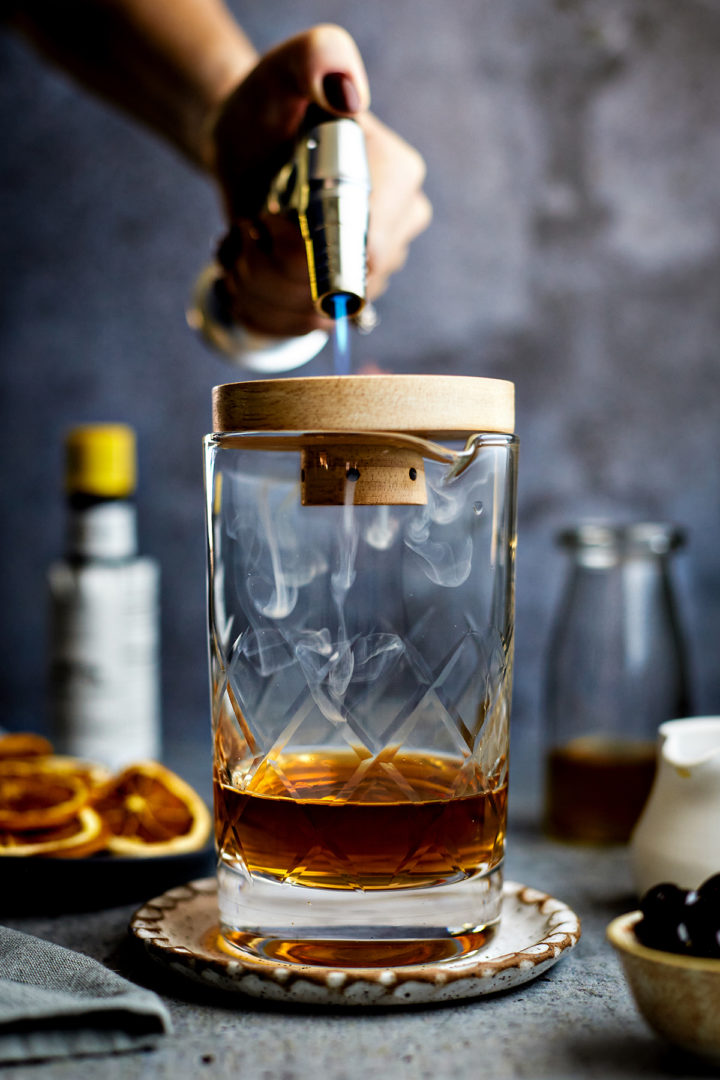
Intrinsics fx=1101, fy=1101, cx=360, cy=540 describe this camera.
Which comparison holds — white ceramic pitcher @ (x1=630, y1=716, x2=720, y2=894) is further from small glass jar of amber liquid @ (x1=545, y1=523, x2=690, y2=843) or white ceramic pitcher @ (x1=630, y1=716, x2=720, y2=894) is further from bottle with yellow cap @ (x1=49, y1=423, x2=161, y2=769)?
bottle with yellow cap @ (x1=49, y1=423, x2=161, y2=769)

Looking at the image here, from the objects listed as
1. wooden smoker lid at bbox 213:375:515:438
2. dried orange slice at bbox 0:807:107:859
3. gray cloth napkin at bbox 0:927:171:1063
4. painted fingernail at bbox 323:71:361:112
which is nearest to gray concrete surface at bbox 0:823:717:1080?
gray cloth napkin at bbox 0:927:171:1063

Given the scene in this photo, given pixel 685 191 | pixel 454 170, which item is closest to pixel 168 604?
pixel 454 170

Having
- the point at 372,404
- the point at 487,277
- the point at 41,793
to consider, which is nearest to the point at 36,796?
the point at 41,793

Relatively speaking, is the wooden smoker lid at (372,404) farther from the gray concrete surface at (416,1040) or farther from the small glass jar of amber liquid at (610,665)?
the small glass jar of amber liquid at (610,665)

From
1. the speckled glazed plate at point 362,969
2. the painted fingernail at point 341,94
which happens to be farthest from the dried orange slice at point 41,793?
the painted fingernail at point 341,94

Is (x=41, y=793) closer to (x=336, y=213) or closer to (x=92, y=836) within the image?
(x=92, y=836)

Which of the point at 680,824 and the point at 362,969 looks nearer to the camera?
the point at 362,969
